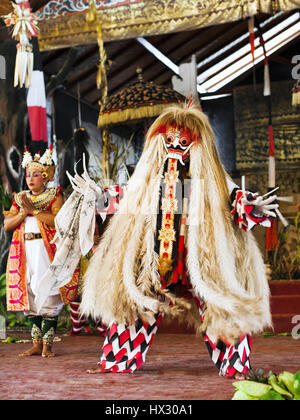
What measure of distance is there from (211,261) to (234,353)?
0.51 metres

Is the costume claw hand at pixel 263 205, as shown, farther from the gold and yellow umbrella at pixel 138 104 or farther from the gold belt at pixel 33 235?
the gold and yellow umbrella at pixel 138 104

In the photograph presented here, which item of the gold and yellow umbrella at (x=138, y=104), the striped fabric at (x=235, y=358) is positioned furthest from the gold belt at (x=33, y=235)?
the gold and yellow umbrella at (x=138, y=104)

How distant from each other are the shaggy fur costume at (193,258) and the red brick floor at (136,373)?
0.30 metres

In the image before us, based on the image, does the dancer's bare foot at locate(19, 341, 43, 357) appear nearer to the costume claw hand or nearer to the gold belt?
the gold belt

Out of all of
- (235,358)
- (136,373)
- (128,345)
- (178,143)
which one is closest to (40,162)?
(178,143)

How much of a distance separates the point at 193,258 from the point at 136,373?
0.77 meters

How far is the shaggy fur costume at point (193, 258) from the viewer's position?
2994mm

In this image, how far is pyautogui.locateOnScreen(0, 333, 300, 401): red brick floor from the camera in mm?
2766

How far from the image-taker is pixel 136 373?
3344 millimetres

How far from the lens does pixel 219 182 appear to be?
3344 millimetres

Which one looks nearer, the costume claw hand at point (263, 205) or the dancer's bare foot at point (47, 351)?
the costume claw hand at point (263, 205)

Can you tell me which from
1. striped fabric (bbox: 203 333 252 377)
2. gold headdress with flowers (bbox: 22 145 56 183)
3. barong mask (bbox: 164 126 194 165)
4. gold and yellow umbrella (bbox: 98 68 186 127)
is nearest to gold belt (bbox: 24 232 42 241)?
gold headdress with flowers (bbox: 22 145 56 183)

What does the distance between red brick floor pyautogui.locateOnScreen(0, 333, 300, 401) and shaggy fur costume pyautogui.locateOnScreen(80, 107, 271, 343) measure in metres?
0.30

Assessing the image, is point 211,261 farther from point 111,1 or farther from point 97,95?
point 97,95
